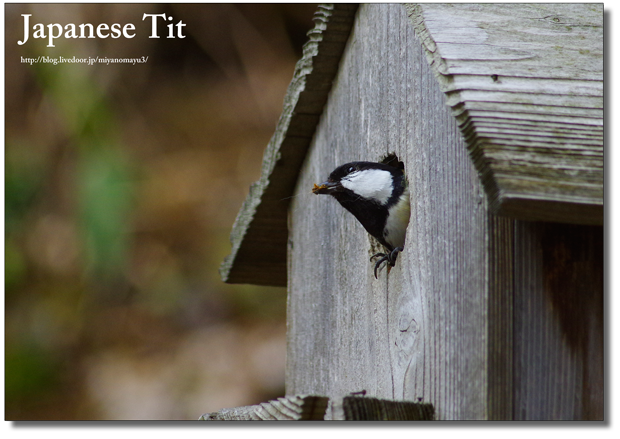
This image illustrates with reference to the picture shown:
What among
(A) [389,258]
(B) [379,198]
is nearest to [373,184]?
(B) [379,198]

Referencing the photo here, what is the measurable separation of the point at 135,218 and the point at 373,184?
3021 mm

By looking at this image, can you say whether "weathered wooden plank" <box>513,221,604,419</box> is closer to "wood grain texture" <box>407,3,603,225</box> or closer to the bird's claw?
"wood grain texture" <box>407,3,603,225</box>

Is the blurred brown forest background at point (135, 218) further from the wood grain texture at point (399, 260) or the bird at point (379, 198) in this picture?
the bird at point (379, 198)

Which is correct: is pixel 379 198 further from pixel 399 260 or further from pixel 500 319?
pixel 500 319

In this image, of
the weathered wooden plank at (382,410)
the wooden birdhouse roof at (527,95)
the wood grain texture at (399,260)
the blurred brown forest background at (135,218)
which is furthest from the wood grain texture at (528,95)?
the blurred brown forest background at (135,218)

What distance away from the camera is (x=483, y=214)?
51.3 inches

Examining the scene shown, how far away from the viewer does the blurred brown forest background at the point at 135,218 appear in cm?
444

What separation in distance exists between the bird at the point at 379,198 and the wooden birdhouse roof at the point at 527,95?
0.38 metres

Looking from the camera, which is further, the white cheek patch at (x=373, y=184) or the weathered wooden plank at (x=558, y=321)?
the white cheek patch at (x=373, y=184)

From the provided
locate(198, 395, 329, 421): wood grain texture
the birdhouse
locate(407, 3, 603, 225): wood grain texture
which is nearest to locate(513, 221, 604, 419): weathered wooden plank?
the birdhouse

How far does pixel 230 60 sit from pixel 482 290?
3948mm

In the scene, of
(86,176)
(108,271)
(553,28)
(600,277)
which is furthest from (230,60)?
(600,277)

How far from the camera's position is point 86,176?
4.40 metres

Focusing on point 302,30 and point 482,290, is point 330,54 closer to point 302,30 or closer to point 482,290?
point 482,290
